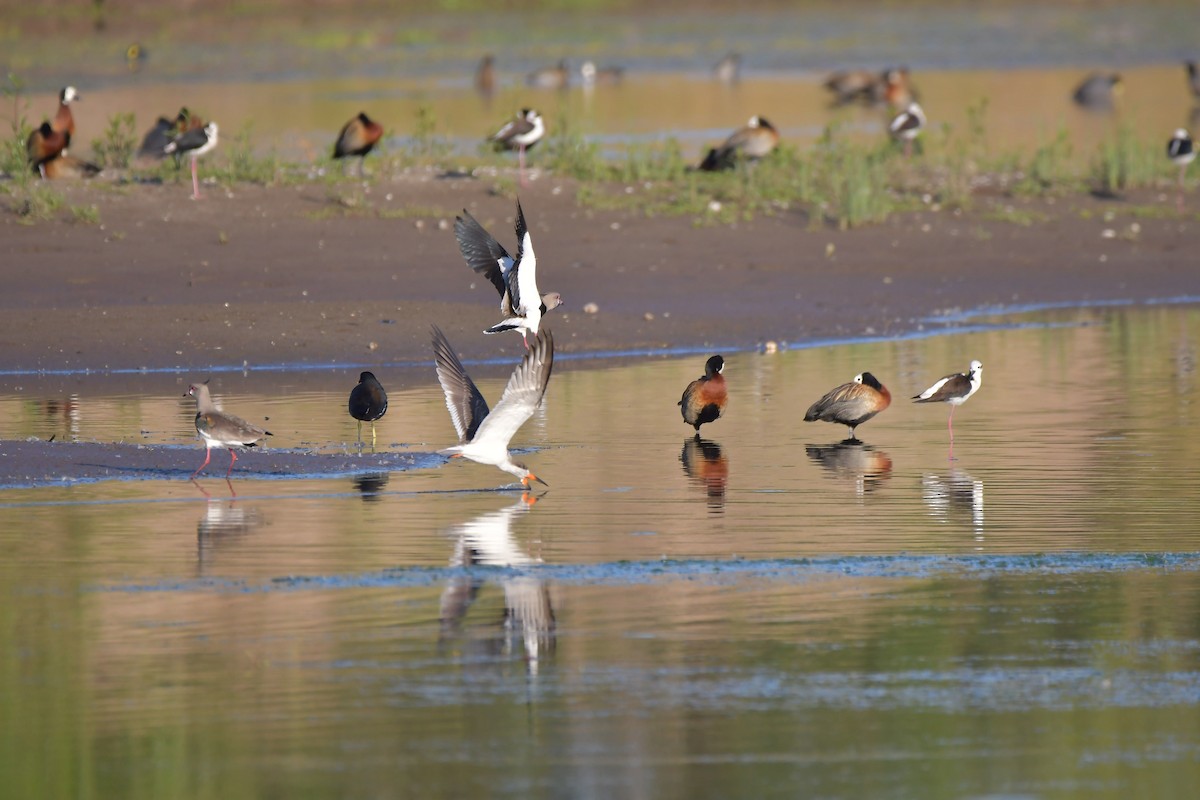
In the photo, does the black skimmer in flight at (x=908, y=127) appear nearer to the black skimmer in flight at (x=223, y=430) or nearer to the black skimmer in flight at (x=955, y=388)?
the black skimmer in flight at (x=955, y=388)

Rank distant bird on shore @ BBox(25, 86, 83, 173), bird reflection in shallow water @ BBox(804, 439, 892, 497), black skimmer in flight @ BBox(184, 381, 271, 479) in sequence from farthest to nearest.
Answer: distant bird on shore @ BBox(25, 86, 83, 173) < bird reflection in shallow water @ BBox(804, 439, 892, 497) < black skimmer in flight @ BBox(184, 381, 271, 479)

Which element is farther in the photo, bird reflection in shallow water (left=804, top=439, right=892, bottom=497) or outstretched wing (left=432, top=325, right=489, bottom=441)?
bird reflection in shallow water (left=804, top=439, right=892, bottom=497)

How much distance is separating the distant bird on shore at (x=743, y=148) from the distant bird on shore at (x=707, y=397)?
1073cm

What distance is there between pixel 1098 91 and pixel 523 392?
107 ft

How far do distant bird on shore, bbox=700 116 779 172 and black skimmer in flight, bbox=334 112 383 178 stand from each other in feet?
12.9

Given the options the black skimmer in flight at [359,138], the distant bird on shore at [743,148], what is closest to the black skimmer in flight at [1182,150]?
the distant bird on shore at [743,148]

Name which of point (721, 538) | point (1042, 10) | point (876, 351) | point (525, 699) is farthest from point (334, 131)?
point (1042, 10)

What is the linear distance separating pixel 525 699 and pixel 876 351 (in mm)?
11155

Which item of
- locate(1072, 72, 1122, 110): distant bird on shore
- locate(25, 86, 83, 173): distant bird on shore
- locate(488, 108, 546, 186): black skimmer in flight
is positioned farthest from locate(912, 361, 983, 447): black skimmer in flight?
locate(1072, 72, 1122, 110): distant bird on shore

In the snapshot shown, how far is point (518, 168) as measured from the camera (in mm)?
25453

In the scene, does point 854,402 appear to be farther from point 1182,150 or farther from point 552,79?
point 552,79

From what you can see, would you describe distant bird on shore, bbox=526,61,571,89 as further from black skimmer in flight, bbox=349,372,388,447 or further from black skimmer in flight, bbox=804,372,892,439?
black skimmer in flight, bbox=349,372,388,447

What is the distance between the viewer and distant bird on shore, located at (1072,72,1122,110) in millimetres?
40844

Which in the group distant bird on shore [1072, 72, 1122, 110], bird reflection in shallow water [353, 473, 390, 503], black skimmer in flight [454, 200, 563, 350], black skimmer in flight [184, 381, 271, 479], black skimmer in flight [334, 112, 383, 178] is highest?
distant bird on shore [1072, 72, 1122, 110]
